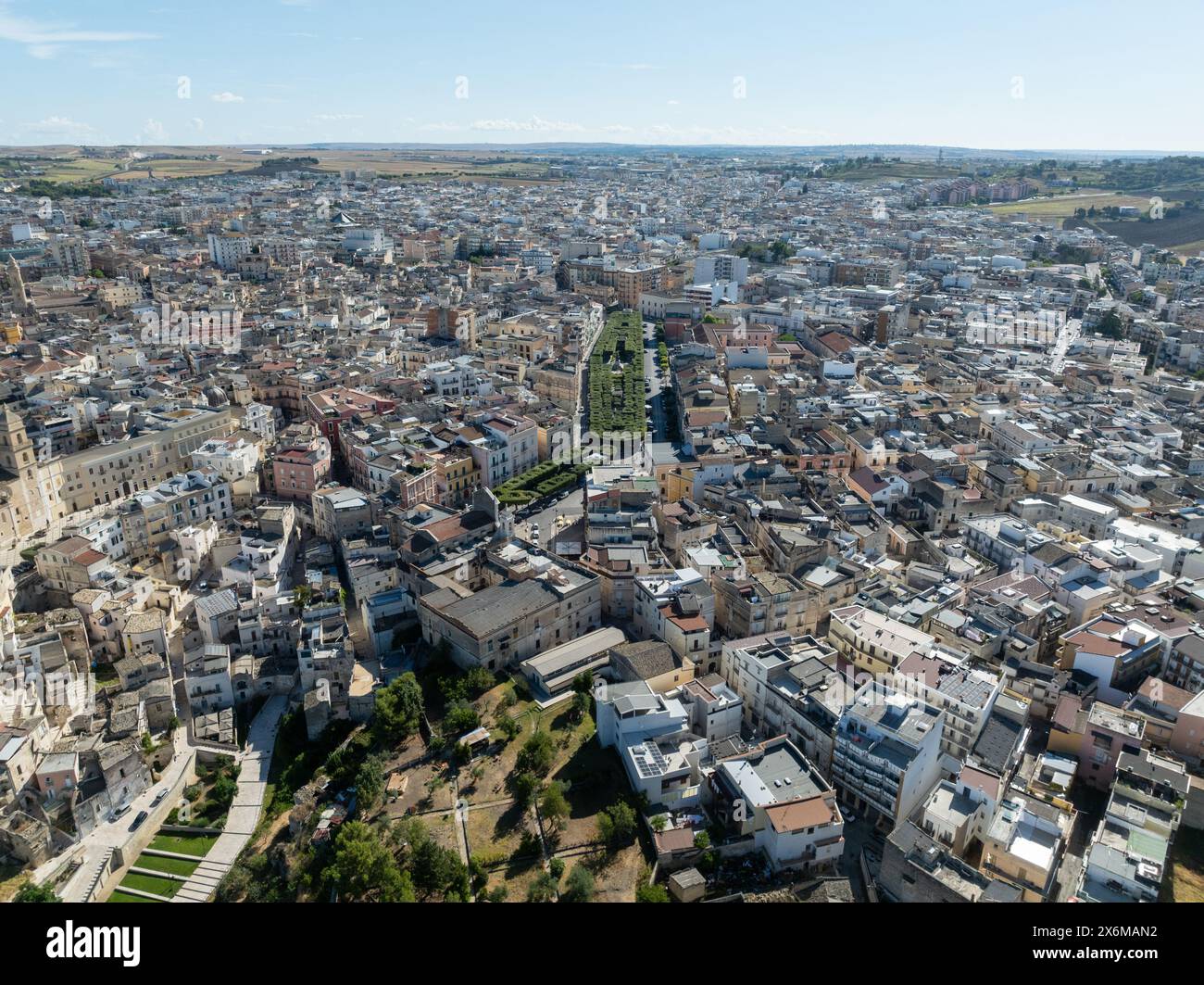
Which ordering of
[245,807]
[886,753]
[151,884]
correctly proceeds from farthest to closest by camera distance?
[245,807] → [151,884] → [886,753]

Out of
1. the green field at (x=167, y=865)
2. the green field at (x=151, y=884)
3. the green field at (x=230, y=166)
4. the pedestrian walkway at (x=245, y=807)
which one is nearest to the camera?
the green field at (x=151, y=884)

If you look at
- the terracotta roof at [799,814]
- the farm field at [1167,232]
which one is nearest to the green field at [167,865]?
the terracotta roof at [799,814]

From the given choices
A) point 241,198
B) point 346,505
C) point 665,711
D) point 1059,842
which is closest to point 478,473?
point 346,505

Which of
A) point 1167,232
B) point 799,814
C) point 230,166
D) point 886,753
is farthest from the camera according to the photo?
point 230,166

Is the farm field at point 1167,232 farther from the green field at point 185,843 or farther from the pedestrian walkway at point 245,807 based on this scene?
the green field at point 185,843

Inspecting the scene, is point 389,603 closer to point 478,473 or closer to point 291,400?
point 478,473

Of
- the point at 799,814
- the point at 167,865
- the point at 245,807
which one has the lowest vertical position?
the point at 167,865

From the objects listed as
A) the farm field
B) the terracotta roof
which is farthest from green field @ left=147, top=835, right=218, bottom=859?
the farm field

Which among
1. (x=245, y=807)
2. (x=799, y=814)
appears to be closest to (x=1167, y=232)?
(x=799, y=814)

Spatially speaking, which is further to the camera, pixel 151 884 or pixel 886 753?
pixel 151 884

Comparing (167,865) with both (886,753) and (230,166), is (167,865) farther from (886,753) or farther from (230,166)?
(230,166)

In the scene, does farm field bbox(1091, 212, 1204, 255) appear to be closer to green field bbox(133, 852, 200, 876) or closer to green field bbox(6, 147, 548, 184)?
green field bbox(6, 147, 548, 184)
